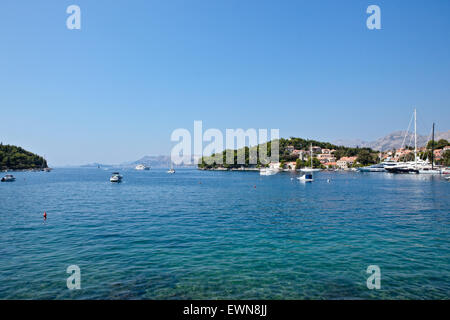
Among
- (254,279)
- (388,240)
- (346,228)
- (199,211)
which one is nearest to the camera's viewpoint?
(254,279)

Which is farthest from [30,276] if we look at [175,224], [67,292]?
[175,224]

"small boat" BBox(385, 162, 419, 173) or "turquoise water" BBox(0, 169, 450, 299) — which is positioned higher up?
"small boat" BBox(385, 162, 419, 173)

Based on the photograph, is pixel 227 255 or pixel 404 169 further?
pixel 404 169

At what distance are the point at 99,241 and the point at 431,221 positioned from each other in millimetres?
34575

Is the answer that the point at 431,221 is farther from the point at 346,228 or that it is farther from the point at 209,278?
the point at 209,278

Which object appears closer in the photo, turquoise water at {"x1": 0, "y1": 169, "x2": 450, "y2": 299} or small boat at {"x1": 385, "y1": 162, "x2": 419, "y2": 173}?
turquoise water at {"x1": 0, "y1": 169, "x2": 450, "y2": 299}

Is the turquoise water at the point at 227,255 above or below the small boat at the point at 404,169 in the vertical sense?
below

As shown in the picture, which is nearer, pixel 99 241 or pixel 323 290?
pixel 323 290

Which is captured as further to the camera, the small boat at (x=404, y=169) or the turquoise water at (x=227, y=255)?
the small boat at (x=404, y=169)

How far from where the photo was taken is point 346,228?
1101 inches

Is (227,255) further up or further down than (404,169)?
further down
